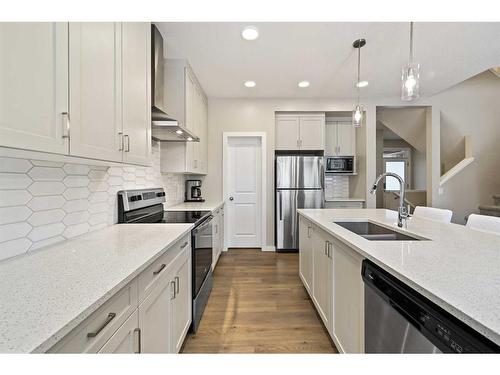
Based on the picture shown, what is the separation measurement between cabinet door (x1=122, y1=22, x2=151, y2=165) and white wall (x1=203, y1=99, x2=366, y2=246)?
2.43m

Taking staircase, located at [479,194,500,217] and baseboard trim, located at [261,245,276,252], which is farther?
baseboard trim, located at [261,245,276,252]

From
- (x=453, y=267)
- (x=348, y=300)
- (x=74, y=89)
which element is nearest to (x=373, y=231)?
(x=348, y=300)

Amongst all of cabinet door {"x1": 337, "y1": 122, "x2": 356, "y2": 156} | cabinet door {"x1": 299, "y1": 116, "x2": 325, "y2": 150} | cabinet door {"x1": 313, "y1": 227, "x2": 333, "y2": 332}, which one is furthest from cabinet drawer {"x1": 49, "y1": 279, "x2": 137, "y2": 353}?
cabinet door {"x1": 337, "y1": 122, "x2": 356, "y2": 156}

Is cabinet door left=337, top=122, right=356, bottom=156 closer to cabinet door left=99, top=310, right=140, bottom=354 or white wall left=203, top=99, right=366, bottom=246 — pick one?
white wall left=203, top=99, right=366, bottom=246

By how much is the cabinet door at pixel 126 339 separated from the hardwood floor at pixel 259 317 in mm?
916

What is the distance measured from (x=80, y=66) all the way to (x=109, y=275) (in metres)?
0.90

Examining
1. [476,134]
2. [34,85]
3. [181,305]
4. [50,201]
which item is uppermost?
[476,134]

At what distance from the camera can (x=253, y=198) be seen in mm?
4293

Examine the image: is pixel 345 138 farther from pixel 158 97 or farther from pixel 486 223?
pixel 158 97

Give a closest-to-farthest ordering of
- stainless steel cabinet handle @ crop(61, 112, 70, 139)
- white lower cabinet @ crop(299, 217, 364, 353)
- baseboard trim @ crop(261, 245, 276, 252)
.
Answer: stainless steel cabinet handle @ crop(61, 112, 70, 139)
white lower cabinet @ crop(299, 217, 364, 353)
baseboard trim @ crop(261, 245, 276, 252)

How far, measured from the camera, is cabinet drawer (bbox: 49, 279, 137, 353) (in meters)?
0.61

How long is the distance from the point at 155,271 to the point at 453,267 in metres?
1.28

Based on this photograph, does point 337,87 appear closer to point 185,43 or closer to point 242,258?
point 185,43

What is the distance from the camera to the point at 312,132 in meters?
4.18
